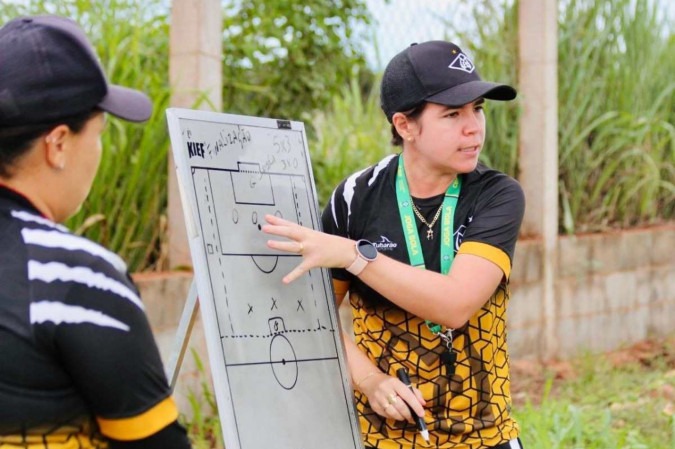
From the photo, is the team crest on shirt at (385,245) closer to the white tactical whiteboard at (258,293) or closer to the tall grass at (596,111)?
the white tactical whiteboard at (258,293)

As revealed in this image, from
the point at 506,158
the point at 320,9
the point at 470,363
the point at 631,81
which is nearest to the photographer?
the point at 470,363

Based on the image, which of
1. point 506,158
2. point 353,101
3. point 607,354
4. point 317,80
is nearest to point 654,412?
point 607,354

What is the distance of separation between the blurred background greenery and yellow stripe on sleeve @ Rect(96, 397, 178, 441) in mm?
3146

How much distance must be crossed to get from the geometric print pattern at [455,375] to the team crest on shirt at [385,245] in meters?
0.15

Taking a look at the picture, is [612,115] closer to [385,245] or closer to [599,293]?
[599,293]

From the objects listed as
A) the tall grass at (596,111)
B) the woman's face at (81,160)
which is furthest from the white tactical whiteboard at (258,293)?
the tall grass at (596,111)

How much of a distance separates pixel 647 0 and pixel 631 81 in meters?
0.67

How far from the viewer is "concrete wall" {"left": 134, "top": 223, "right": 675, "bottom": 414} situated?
639cm

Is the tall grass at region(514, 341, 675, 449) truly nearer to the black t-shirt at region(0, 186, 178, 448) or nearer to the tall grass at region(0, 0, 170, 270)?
the tall grass at region(0, 0, 170, 270)

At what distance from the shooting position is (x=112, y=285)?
165cm

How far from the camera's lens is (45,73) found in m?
1.69

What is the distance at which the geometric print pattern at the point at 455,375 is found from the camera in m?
2.67

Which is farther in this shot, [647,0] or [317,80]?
[647,0]

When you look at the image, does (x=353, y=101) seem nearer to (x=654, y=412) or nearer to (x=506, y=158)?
(x=506, y=158)
